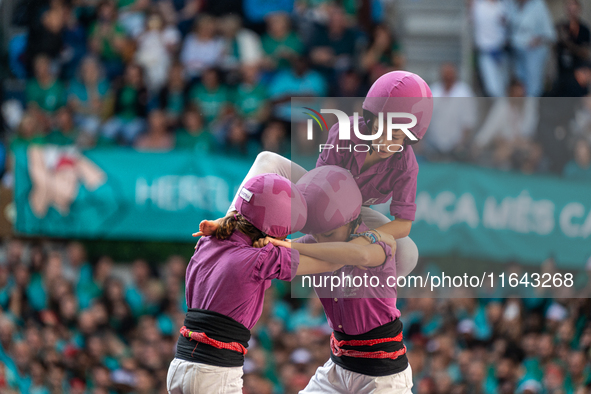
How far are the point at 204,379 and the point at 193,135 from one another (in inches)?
150

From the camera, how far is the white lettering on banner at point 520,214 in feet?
12.6

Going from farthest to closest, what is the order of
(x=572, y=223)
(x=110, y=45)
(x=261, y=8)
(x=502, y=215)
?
(x=110, y=45), (x=261, y=8), (x=572, y=223), (x=502, y=215)

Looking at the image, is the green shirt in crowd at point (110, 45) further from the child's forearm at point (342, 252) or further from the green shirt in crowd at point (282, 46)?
the child's forearm at point (342, 252)

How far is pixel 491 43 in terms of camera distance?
6320 mm

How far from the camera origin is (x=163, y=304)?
6.13 meters

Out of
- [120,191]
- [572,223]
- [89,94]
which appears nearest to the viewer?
[572,223]

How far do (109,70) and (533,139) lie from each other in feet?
14.6

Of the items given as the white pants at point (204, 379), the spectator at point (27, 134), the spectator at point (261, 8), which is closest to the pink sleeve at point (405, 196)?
the white pants at point (204, 379)

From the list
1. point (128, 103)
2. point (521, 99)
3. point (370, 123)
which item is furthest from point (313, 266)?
point (128, 103)

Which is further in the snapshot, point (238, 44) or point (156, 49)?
point (156, 49)

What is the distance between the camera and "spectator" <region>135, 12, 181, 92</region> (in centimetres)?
686

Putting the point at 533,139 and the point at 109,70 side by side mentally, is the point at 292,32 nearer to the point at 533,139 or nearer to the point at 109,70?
the point at 109,70

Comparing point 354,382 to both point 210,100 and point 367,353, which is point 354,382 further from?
point 210,100

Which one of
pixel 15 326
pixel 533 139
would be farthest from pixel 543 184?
pixel 15 326
